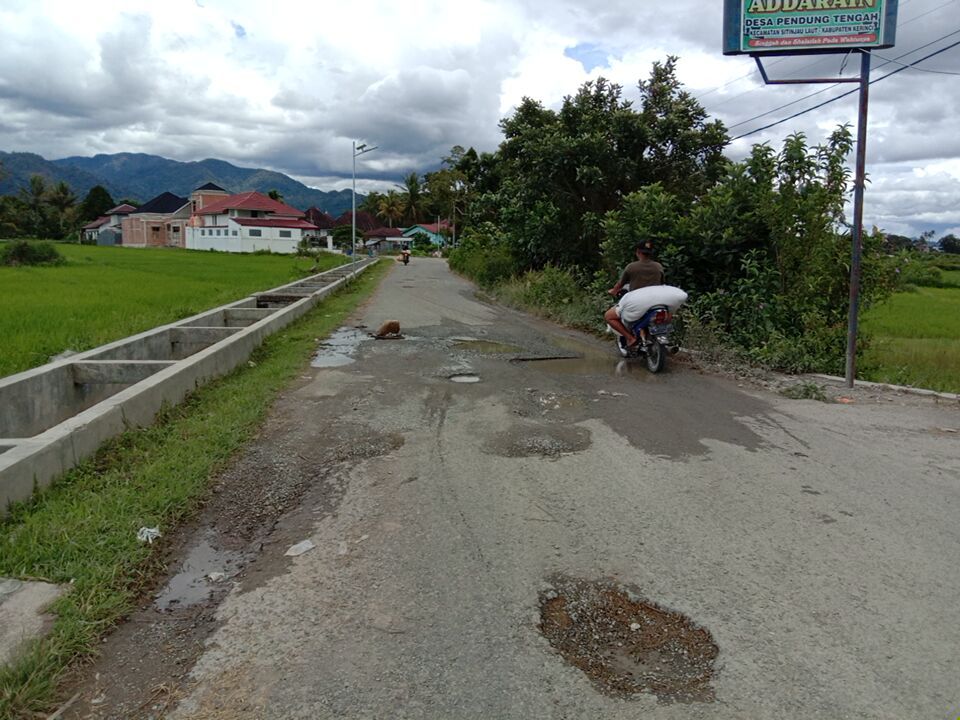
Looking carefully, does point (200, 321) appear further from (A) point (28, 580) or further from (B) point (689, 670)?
(B) point (689, 670)

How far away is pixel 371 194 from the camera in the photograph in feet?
355

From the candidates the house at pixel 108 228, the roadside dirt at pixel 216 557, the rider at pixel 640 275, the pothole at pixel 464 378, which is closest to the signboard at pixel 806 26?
the rider at pixel 640 275

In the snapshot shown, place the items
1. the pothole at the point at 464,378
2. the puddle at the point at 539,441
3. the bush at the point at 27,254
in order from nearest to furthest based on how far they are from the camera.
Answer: the puddle at the point at 539,441 → the pothole at the point at 464,378 → the bush at the point at 27,254

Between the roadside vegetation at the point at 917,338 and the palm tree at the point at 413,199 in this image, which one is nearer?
the roadside vegetation at the point at 917,338

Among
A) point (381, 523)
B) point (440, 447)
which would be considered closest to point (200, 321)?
point (440, 447)

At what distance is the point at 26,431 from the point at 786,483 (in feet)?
20.4

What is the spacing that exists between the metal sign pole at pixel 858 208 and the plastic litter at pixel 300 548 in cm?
655

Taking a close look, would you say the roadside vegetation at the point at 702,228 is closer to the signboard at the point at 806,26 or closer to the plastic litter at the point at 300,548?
the signboard at the point at 806,26

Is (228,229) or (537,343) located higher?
(228,229)

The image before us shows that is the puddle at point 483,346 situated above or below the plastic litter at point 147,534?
above

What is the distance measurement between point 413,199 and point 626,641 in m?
97.5

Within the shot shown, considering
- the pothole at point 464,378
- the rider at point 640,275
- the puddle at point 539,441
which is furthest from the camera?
the rider at point 640,275

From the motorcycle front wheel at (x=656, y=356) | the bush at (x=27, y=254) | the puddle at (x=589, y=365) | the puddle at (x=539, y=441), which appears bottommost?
the puddle at (x=539, y=441)

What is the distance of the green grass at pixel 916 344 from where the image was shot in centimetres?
860
